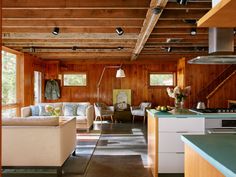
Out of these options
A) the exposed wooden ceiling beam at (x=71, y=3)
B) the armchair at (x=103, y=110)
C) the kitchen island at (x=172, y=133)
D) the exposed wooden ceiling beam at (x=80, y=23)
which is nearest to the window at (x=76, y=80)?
the armchair at (x=103, y=110)

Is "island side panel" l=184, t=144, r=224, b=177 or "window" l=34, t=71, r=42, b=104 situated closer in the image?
"island side panel" l=184, t=144, r=224, b=177

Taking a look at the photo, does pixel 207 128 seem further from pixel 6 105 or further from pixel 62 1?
pixel 6 105

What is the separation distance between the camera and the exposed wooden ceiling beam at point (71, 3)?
12.7 feet

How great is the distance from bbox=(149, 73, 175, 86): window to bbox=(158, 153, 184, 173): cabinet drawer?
7.36m

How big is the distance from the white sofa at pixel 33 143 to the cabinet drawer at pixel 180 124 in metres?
1.53

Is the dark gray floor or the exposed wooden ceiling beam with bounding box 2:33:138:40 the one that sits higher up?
the exposed wooden ceiling beam with bounding box 2:33:138:40

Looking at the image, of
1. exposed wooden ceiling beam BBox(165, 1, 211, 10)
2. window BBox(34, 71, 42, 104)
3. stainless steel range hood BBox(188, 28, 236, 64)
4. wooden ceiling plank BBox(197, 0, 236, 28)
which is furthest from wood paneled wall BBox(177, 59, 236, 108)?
wooden ceiling plank BBox(197, 0, 236, 28)

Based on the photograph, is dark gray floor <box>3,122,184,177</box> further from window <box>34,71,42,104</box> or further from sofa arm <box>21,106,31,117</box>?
window <box>34,71,42,104</box>

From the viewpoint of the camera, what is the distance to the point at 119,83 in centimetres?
1121

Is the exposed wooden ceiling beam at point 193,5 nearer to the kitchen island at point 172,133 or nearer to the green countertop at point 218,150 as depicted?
the kitchen island at point 172,133

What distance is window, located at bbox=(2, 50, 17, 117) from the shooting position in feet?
24.5

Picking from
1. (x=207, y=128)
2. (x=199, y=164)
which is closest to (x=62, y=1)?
(x=207, y=128)

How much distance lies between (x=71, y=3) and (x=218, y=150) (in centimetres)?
297

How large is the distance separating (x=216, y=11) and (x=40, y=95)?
9.60 metres
